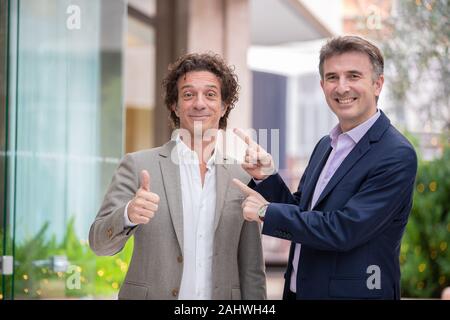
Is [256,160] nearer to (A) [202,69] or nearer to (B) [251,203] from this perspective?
(B) [251,203]

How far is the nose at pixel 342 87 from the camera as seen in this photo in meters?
2.27

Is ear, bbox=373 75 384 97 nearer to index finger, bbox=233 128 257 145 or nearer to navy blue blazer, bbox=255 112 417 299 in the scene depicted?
navy blue blazer, bbox=255 112 417 299

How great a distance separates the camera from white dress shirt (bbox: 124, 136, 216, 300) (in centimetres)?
231

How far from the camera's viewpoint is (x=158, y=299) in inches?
90.4

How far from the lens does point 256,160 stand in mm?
2264

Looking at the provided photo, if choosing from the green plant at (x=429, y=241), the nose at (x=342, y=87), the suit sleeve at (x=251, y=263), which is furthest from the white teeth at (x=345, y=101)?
the green plant at (x=429, y=241)

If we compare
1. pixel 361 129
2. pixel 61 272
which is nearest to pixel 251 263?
pixel 361 129

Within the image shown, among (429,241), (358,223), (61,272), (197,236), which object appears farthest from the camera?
(429,241)

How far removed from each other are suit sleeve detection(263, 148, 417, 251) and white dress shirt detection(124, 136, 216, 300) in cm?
22

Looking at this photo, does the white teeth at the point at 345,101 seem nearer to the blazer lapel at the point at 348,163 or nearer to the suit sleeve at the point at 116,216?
the blazer lapel at the point at 348,163

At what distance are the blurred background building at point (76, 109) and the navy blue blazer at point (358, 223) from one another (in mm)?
305

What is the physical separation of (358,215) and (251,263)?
0.45 m

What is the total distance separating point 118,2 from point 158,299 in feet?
12.1
